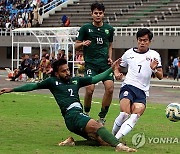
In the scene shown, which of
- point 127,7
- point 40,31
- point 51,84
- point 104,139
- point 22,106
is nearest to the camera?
point 104,139

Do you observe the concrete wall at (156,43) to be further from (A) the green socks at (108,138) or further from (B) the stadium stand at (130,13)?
(A) the green socks at (108,138)

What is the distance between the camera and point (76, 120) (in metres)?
10.8

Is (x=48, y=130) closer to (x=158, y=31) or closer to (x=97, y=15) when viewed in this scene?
(x=97, y=15)

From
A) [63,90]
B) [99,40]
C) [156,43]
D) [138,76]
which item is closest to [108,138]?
[63,90]

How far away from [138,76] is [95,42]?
8.73 ft

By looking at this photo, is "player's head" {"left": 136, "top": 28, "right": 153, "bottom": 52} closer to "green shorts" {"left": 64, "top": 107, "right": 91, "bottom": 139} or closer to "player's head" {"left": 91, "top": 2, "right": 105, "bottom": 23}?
"green shorts" {"left": 64, "top": 107, "right": 91, "bottom": 139}

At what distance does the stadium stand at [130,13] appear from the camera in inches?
2026

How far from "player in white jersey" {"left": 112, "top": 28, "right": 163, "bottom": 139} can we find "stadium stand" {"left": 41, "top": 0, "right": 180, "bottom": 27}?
38.4 m

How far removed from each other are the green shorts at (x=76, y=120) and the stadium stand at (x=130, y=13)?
128 feet

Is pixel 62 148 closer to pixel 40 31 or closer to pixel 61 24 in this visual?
pixel 40 31

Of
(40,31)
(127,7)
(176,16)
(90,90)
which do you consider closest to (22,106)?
(90,90)

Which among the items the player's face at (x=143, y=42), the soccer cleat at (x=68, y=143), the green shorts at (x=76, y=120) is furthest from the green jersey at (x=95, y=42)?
the soccer cleat at (x=68, y=143)

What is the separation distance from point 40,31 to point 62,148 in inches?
1253

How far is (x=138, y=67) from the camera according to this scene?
36.8ft
